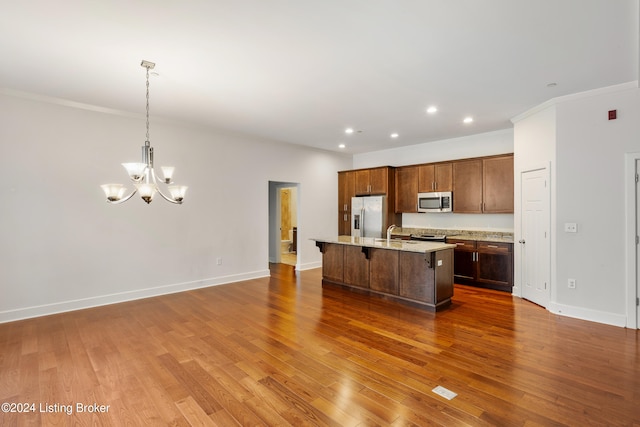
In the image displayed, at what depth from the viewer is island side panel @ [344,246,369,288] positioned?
516 cm

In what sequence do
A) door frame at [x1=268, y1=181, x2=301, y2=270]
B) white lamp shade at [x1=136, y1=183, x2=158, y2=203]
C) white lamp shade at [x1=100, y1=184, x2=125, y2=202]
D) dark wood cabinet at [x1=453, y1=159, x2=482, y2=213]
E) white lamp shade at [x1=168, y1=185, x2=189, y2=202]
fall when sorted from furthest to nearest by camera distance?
door frame at [x1=268, y1=181, x2=301, y2=270], dark wood cabinet at [x1=453, y1=159, x2=482, y2=213], white lamp shade at [x1=168, y1=185, x2=189, y2=202], white lamp shade at [x1=136, y1=183, x2=158, y2=203], white lamp shade at [x1=100, y1=184, x2=125, y2=202]

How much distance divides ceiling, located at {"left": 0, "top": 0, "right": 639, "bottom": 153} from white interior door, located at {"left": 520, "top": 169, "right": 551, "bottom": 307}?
1095 millimetres

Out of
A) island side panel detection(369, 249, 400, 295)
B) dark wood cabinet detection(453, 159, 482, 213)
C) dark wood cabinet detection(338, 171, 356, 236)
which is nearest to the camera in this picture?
island side panel detection(369, 249, 400, 295)

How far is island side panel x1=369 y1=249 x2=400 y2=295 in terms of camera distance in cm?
474

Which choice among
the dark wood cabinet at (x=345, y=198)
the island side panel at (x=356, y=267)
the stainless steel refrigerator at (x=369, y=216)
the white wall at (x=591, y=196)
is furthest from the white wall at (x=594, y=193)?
the dark wood cabinet at (x=345, y=198)

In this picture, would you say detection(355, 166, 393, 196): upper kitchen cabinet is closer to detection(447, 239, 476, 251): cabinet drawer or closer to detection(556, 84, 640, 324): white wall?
detection(447, 239, 476, 251): cabinet drawer

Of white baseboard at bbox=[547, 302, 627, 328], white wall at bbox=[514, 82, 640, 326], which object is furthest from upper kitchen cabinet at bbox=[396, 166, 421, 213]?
white baseboard at bbox=[547, 302, 627, 328]

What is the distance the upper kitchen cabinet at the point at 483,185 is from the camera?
18.0 feet

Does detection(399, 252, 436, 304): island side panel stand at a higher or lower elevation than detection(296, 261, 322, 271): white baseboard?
higher

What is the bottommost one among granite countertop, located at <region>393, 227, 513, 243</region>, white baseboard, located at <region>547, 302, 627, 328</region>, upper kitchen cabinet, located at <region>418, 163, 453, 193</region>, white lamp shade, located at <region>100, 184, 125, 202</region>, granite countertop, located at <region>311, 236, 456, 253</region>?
white baseboard, located at <region>547, 302, 627, 328</region>

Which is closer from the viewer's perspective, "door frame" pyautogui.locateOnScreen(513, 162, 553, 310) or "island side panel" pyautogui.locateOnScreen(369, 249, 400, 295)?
"door frame" pyautogui.locateOnScreen(513, 162, 553, 310)

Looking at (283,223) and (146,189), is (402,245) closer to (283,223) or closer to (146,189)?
(146,189)

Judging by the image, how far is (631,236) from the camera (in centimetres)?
366

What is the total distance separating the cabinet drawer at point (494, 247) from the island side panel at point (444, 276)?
1.27 m
